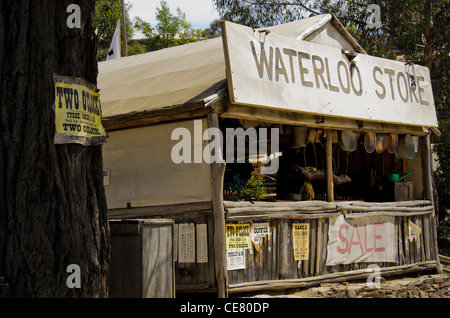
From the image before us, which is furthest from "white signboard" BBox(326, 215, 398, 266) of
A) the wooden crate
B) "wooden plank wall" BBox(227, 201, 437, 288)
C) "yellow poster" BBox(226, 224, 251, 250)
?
the wooden crate

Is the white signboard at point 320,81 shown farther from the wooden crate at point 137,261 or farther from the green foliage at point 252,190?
the wooden crate at point 137,261

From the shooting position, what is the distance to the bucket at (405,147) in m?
12.5

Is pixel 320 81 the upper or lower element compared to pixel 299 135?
upper

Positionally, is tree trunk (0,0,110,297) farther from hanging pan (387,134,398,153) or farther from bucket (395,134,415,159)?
bucket (395,134,415,159)

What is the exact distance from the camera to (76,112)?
540 centimetres

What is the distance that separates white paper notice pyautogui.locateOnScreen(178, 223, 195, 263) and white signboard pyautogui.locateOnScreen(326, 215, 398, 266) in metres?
2.64

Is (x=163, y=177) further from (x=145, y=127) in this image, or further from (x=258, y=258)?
(x=258, y=258)

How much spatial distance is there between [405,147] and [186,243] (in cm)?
570

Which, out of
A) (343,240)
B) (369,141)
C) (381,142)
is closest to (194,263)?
(343,240)

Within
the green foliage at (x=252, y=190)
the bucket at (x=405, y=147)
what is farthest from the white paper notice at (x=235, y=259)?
the bucket at (x=405, y=147)

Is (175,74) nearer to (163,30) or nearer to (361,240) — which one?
(361,240)

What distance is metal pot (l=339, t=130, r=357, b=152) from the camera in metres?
11.3

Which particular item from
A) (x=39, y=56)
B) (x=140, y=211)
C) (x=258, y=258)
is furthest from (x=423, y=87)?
(x=39, y=56)

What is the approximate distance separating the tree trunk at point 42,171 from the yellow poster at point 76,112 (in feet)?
0.20
